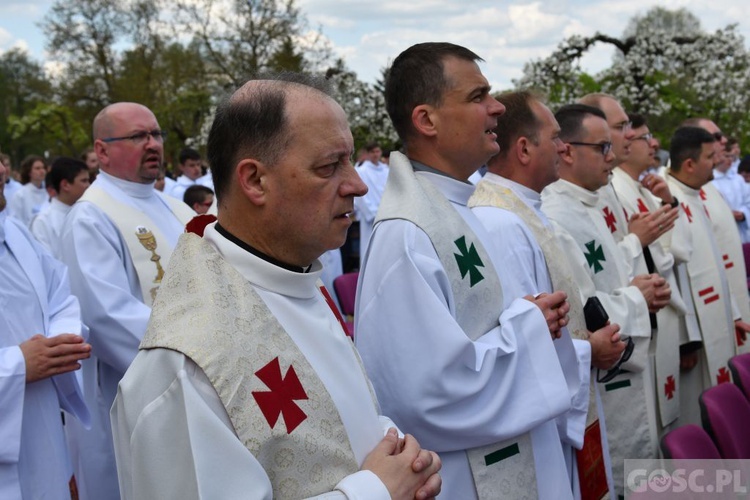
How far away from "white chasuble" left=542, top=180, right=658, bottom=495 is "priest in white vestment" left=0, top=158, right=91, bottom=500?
241cm

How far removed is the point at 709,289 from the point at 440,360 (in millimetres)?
4121

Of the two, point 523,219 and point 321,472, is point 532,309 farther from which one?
point 321,472

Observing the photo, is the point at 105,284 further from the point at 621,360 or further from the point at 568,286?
the point at 621,360

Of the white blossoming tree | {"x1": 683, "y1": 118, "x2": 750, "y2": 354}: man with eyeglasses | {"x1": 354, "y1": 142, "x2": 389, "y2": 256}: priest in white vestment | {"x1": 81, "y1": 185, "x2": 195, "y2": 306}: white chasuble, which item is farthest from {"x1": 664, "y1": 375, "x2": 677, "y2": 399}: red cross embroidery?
the white blossoming tree

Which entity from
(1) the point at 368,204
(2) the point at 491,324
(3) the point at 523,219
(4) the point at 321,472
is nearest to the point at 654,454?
(3) the point at 523,219

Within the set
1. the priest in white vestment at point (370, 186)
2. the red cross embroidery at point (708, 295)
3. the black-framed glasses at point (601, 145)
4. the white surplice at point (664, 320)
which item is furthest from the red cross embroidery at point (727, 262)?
the priest in white vestment at point (370, 186)

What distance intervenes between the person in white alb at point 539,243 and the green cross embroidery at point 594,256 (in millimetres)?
305

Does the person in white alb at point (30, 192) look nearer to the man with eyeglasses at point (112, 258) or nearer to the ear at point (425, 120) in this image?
the man with eyeglasses at point (112, 258)

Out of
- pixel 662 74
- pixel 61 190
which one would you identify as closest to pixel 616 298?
pixel 61 190

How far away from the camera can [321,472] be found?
178cm

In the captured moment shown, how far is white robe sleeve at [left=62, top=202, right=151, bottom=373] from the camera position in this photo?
4.03 m

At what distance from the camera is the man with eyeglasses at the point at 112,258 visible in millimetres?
4078

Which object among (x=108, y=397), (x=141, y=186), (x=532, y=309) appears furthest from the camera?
(x=141, y=186)

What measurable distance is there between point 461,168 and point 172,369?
1614 millimetres
